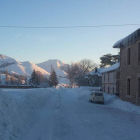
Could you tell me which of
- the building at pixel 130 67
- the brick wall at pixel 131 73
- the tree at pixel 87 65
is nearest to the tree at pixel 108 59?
the tree at pixel 87 65

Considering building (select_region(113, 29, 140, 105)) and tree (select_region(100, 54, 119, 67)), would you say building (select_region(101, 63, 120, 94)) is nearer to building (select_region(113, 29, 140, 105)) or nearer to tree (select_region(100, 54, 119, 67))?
building (select_region(113, 29, 140, 105))

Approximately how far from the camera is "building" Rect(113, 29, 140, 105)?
18.5 m

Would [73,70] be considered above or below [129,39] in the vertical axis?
below

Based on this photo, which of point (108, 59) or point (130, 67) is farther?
point (108, 59)

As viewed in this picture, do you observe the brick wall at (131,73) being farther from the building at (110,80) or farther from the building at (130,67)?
the building at (110,80)

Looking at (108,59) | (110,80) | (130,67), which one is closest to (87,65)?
(108,59)

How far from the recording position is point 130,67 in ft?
67.2

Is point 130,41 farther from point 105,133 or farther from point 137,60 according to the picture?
point 105,133

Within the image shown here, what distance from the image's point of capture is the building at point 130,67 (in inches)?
729

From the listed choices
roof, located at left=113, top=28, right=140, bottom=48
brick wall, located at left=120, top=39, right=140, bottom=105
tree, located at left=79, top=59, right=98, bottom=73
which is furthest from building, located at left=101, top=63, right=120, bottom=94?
tree, located at left=79, top=59, right=98, bottom=73

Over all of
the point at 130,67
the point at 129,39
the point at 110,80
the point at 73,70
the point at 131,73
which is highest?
the point at 129,39

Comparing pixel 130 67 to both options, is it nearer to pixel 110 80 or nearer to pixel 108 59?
pixel 110 80

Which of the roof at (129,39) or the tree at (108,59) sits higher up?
the tree at (108,59)

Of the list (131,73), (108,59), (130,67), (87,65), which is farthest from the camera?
(87,65)
